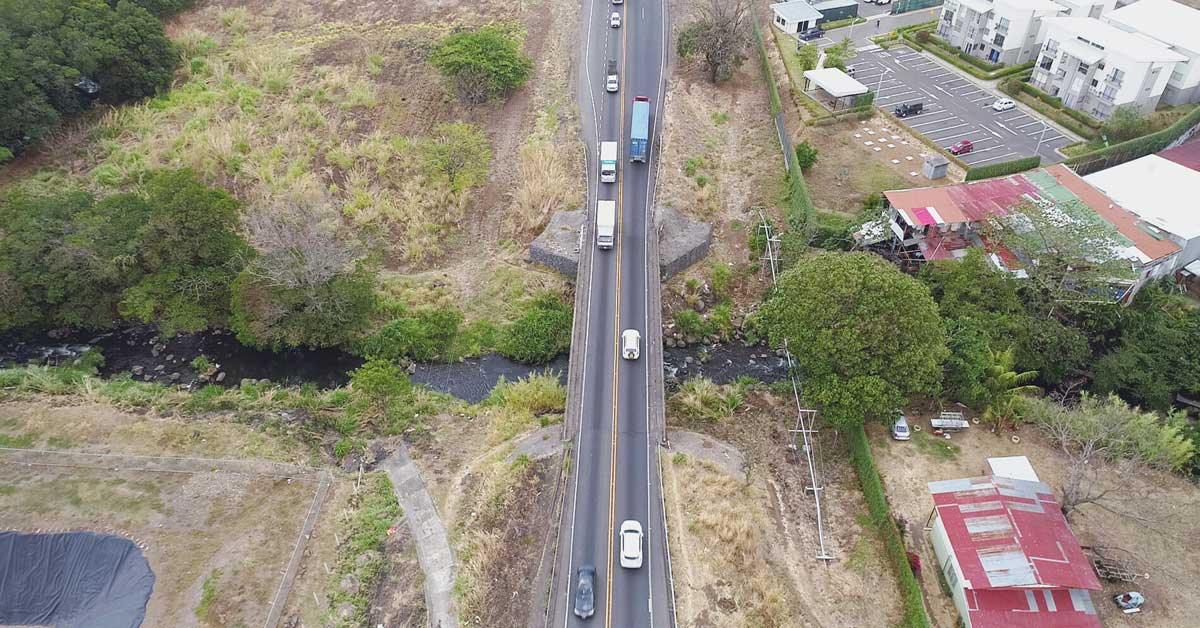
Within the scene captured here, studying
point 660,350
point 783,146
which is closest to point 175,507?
point 660,350

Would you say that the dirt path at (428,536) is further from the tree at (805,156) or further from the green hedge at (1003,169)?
the green hedge at (1003,169)

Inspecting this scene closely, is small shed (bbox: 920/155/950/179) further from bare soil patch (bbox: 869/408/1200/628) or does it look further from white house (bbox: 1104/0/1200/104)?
white house (bbox: 1104/0/1200/104)

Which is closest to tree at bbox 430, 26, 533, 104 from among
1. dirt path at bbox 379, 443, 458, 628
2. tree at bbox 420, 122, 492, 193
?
tree at bbox 420, 122, 492, 193

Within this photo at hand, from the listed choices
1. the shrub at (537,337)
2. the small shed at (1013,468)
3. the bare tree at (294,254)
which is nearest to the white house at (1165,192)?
the small shed at (1013,468)

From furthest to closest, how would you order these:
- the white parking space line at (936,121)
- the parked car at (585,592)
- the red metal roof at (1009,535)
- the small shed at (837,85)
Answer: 1. the small shed at (837,85)
2. the white parking space line at (936,121)
3. the red metal roof at (1009,535)
4. the parked car at (585,592)

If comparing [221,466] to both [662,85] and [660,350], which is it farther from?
[662,85]

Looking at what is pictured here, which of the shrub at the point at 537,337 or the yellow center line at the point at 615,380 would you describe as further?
the shrub at the point at 537,337
